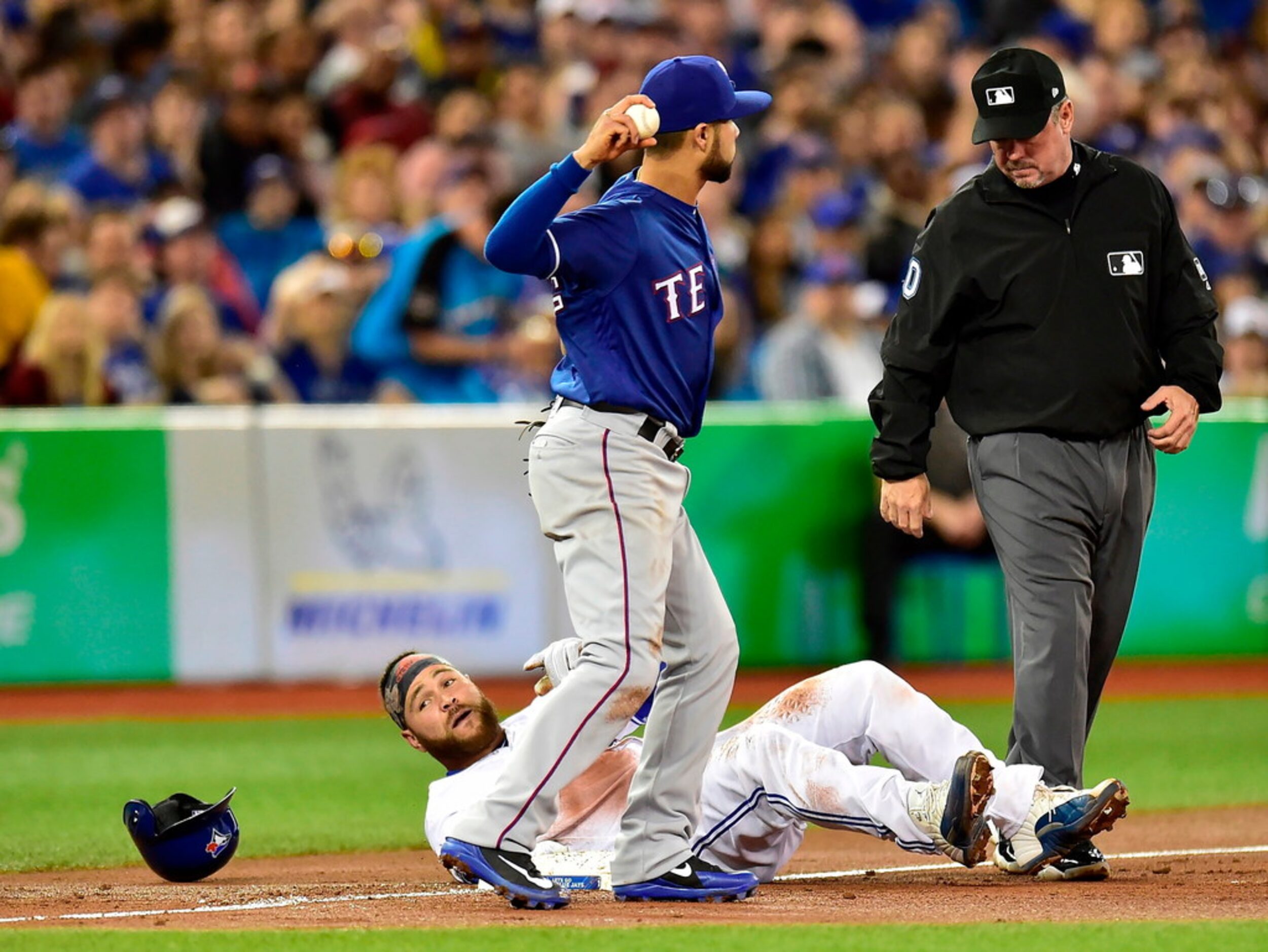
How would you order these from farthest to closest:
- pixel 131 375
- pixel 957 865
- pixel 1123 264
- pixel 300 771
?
pixel 131 375
pixel 300 771
pixel 957 865
pixel 1123 264

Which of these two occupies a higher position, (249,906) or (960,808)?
(960,808)

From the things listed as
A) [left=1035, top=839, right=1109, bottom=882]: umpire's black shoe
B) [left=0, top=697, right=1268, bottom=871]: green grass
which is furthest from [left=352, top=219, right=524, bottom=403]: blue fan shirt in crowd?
[left=1035, top=839, right=1109, bottom=882]: umpire's black shoe

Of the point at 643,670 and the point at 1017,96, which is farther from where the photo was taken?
the point at 1017,96

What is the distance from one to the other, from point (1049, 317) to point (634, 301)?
Result: 1348 millimetres

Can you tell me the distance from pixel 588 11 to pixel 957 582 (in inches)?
229

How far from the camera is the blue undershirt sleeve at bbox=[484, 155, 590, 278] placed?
197 inches

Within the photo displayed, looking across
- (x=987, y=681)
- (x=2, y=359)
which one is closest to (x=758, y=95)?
(x=987, y=681)

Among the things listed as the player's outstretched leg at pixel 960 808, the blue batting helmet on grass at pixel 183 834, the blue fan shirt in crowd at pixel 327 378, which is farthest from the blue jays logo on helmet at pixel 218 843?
the blue fan shirt in crowd at pixel 327 378

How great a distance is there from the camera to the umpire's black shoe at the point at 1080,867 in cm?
590

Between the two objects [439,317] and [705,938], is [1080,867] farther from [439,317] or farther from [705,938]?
[439,317]

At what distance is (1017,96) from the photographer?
19.1ft

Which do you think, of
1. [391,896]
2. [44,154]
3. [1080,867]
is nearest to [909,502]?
[1080,867]

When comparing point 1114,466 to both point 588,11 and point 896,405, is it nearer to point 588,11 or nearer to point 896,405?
point 896,405

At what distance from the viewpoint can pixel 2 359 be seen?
12.4 meters
